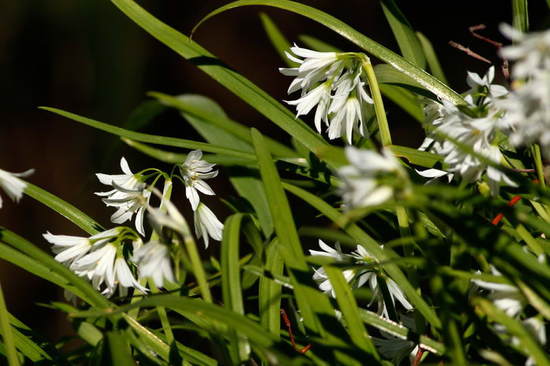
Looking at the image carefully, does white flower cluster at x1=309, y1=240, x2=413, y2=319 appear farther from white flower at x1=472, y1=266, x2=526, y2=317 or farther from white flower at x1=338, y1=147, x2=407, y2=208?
white flower at x1=338, y1=147, x2=407, y2=208

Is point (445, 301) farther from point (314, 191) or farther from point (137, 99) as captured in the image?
point (137, 99)

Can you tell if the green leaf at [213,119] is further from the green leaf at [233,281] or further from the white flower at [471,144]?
the white flower at [471,144]

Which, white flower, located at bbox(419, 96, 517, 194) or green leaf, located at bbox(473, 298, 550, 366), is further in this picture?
white flower, located at bbox(419, 96, 517, 194)

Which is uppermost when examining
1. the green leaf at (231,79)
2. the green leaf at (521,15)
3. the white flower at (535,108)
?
the green leaf at (521,15)

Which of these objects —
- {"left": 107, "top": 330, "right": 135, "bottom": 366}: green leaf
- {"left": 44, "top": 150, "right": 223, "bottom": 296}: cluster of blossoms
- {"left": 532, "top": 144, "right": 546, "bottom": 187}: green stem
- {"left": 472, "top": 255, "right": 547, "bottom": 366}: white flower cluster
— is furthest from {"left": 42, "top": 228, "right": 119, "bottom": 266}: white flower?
{"left": 532, "top": 144, "right": 546, "bottom": 187}: green stem

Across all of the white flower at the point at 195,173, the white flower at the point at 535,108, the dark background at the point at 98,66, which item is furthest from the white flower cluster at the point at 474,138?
the dark background at the point at 98,66

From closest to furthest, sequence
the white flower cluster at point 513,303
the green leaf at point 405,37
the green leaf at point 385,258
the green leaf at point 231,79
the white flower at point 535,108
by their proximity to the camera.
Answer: the white flower at point 535,108 → the white flower cluster at point 513,303 → the green leaf at point 385,258 → the green leaf at point 231,79 → the green leaf at point 405,37

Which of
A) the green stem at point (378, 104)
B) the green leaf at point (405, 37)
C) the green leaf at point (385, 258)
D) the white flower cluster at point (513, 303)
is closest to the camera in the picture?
the white flower cluster at point (513, 303)
